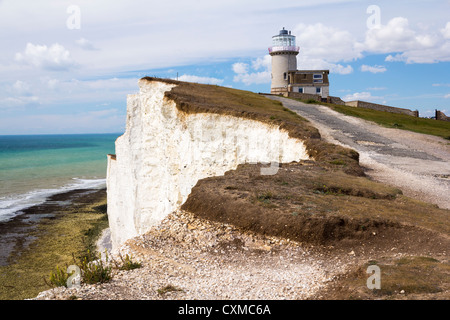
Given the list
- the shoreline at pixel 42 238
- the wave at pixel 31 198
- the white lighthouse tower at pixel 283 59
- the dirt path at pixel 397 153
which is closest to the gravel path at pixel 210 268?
the dirt path at pixel 397 153

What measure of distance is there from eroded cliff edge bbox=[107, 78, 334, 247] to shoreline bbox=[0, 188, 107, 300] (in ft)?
16.6

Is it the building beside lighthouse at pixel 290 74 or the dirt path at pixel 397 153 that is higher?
the building beside lighthouse at pixel 290 74

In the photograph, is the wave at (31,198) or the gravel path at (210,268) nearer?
the gravel path at (210,268)

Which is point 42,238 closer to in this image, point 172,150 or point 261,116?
point 172,150

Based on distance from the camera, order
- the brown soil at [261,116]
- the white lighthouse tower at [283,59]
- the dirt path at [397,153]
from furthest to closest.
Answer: the white lighthouse tower at [283,59], the brown soil at [261,116], the dirt path at [397,153]

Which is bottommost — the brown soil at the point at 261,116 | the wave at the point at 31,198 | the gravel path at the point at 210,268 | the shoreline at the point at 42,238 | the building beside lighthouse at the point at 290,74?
the shoreline at the point at 42,238

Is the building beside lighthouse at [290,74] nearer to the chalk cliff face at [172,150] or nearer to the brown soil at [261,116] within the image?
the brown soil at [261,116]

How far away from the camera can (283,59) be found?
6762 cm

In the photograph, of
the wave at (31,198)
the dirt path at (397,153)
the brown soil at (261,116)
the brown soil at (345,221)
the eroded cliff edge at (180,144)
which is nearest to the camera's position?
the brown soil at (345,221)

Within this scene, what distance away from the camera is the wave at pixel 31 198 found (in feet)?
134

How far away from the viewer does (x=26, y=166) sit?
86688mm

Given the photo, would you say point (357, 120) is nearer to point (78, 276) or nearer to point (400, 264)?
point (400, 264)

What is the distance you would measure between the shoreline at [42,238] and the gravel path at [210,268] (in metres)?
14.4
